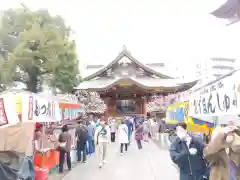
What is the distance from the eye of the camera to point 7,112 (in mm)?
5594

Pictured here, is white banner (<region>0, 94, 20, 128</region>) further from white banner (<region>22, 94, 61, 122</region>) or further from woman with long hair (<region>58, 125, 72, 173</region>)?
woman with long hair (<region>58, 125, 72, 173</region>)

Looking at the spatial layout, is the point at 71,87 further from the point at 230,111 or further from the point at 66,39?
the point at 230,111

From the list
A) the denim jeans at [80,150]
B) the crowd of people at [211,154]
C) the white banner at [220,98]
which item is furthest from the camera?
the denim jeans at [80,150]

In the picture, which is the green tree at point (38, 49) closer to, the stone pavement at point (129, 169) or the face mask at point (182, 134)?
the stone pavement at point (129, 169)

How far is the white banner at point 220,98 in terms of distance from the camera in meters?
3.81

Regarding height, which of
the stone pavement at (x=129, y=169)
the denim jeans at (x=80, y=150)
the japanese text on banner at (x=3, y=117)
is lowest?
the stone pavement at (x=129, y=169)

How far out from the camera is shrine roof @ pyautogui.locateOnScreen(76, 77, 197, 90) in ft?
108

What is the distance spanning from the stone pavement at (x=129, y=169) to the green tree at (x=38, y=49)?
15.9m

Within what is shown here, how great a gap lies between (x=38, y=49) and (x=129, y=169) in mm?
18997

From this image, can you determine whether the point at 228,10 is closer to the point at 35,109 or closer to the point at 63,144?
the point at 63,144

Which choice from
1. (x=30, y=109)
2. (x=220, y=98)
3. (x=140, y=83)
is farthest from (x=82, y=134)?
(x=140, y=83)

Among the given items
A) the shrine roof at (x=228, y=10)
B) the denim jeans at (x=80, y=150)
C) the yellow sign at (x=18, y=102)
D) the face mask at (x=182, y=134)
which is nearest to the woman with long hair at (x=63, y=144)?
the denim jeans at (x=80, y=150)

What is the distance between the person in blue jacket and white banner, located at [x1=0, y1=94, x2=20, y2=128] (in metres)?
2.78

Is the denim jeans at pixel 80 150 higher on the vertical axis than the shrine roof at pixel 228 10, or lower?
lower
